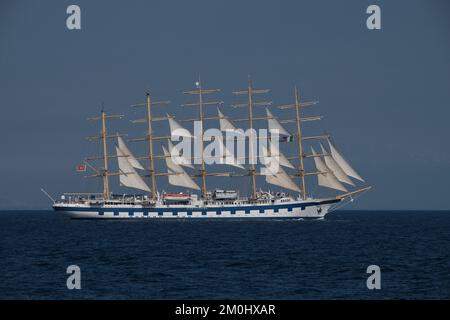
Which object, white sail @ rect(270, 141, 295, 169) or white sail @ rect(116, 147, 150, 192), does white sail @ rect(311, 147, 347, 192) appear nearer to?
white sail @ rect(270, 141, 295, 169)

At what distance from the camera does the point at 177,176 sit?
119 meters

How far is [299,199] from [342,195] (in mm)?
6600

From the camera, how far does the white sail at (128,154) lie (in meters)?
117

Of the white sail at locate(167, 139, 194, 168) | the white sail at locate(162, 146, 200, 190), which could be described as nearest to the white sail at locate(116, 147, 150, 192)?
the white sail at locate(162, 146, 200, 190)

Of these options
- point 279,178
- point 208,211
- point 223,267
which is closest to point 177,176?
point 208,211

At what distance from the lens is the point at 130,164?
117812 mm

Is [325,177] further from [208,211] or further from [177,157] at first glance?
[177,157]

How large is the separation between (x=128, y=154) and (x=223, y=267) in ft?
231

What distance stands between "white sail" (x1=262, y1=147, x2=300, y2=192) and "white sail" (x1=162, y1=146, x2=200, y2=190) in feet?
41.5

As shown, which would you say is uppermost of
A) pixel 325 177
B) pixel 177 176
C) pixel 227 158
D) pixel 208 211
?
pixel 227 158

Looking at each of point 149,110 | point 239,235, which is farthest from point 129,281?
point 149,110

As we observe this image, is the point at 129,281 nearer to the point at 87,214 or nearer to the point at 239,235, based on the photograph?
the point at 239,235

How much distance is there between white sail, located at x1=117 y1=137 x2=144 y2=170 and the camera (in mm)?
116938

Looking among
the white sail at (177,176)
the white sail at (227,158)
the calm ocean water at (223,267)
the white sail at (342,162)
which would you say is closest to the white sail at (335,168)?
the white sail at (342,162)
